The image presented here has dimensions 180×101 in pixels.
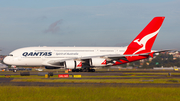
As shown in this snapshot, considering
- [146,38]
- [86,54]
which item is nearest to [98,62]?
[86,54]

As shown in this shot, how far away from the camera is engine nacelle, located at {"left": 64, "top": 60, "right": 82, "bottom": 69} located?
4894 cm

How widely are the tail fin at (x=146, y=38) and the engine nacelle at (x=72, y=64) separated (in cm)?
1249

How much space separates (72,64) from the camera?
4906 cm

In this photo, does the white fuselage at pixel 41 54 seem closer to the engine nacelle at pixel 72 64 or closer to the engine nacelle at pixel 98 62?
the engine nacelle at pixel 72 64

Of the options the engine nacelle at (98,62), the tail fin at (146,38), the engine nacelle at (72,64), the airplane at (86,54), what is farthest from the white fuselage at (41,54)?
the tail fin at (146,38)

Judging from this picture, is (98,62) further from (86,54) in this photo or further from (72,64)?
(72,64)

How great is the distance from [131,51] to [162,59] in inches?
1798

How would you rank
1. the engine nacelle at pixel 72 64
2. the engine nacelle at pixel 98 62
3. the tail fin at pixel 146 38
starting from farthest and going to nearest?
the tail fin at pixel 146 38
the engine nacelle at pixel 98 62
the engine nacelle at pixel 72 64

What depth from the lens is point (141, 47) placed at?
5350cm

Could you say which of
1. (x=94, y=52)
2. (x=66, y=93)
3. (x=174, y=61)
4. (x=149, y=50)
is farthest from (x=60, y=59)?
(x=174, y=61)

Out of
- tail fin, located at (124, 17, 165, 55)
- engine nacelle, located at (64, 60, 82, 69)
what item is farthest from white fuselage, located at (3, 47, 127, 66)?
tail fin, located at (124, 17, 165, 55)

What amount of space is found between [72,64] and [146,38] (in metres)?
18.3

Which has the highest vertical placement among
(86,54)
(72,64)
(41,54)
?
(41,54)

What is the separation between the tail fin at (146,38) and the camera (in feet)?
173
